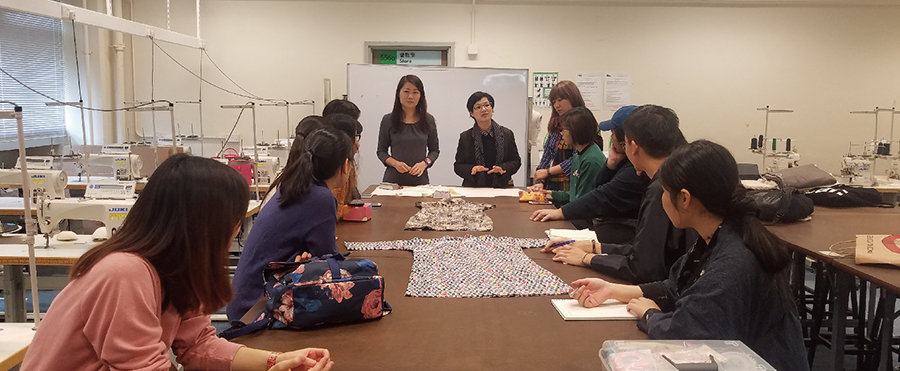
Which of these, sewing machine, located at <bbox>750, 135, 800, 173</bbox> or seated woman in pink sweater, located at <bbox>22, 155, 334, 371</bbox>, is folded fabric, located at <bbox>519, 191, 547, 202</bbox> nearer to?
sewing machine, located at <bbox>750, 135, 800, 173</bbox>

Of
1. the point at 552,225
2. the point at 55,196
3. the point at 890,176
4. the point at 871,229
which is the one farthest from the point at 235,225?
the point at 890,176

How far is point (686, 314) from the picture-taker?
1364 mm

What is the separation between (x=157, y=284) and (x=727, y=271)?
3.76 ft

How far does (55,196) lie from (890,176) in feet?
21.6

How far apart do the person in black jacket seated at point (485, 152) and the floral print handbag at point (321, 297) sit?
3.05 m

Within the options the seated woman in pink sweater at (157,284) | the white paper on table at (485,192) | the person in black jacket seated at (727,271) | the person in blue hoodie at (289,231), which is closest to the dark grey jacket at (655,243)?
the person in black jacket seated at (727,271)

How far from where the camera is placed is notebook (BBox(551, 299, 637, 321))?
163 centimetres

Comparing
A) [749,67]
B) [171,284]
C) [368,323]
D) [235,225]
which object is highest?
[749,67]

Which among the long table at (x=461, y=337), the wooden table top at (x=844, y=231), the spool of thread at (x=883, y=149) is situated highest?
the spool of thread at (x=883, y=149)

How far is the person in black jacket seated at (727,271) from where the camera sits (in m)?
1.34

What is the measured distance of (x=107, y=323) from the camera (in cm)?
110

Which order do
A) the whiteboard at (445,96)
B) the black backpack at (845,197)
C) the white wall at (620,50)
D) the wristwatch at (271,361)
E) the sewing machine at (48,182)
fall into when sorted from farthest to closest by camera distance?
1. the white wall at (620,50)
2. the whiteboard at (445,96)
3. the black backpack at (845,197)
4. the sewing machine at (48,182)
5. the wristwatch at (271,361)

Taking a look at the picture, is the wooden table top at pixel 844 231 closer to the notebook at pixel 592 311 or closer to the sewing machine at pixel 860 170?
the notebook at pixel 592 311

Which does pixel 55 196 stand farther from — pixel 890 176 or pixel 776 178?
pixel 890 176
